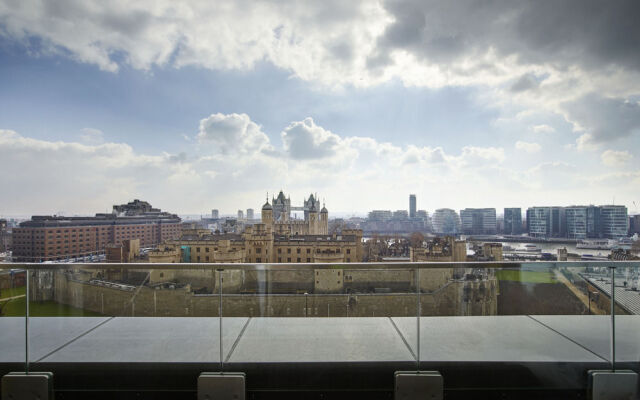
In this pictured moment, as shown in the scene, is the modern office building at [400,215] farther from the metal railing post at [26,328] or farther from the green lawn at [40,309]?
the metal railing post at [26,328]

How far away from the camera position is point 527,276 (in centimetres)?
217

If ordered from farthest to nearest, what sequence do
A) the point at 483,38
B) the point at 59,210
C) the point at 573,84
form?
the point at 59,210 → the point at 573,84 → the point at 483,38

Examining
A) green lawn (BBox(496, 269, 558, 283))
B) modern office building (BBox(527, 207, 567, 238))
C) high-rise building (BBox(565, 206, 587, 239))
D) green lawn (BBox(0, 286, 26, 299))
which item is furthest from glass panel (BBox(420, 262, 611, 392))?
modern office building (BBox(527, 207, 567, 238))

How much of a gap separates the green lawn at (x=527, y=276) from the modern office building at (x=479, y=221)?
3899 centimetres

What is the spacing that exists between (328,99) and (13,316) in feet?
78.7

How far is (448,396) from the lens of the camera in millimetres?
1897

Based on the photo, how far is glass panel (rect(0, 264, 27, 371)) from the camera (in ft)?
6.44

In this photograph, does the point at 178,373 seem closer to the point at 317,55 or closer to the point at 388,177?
the point at 317,55

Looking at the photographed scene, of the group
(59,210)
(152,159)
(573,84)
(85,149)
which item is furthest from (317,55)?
(85,149)

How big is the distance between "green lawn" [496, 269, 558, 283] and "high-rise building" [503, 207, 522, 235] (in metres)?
37.6

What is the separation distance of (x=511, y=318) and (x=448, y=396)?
73cm

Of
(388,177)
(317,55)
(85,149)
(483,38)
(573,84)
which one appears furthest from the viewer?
(388,177)

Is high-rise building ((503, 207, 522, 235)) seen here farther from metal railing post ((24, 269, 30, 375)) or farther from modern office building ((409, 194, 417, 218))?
metal railing post ((24, 269, 30, 375))

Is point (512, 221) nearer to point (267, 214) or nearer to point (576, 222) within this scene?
point (576, 222)
